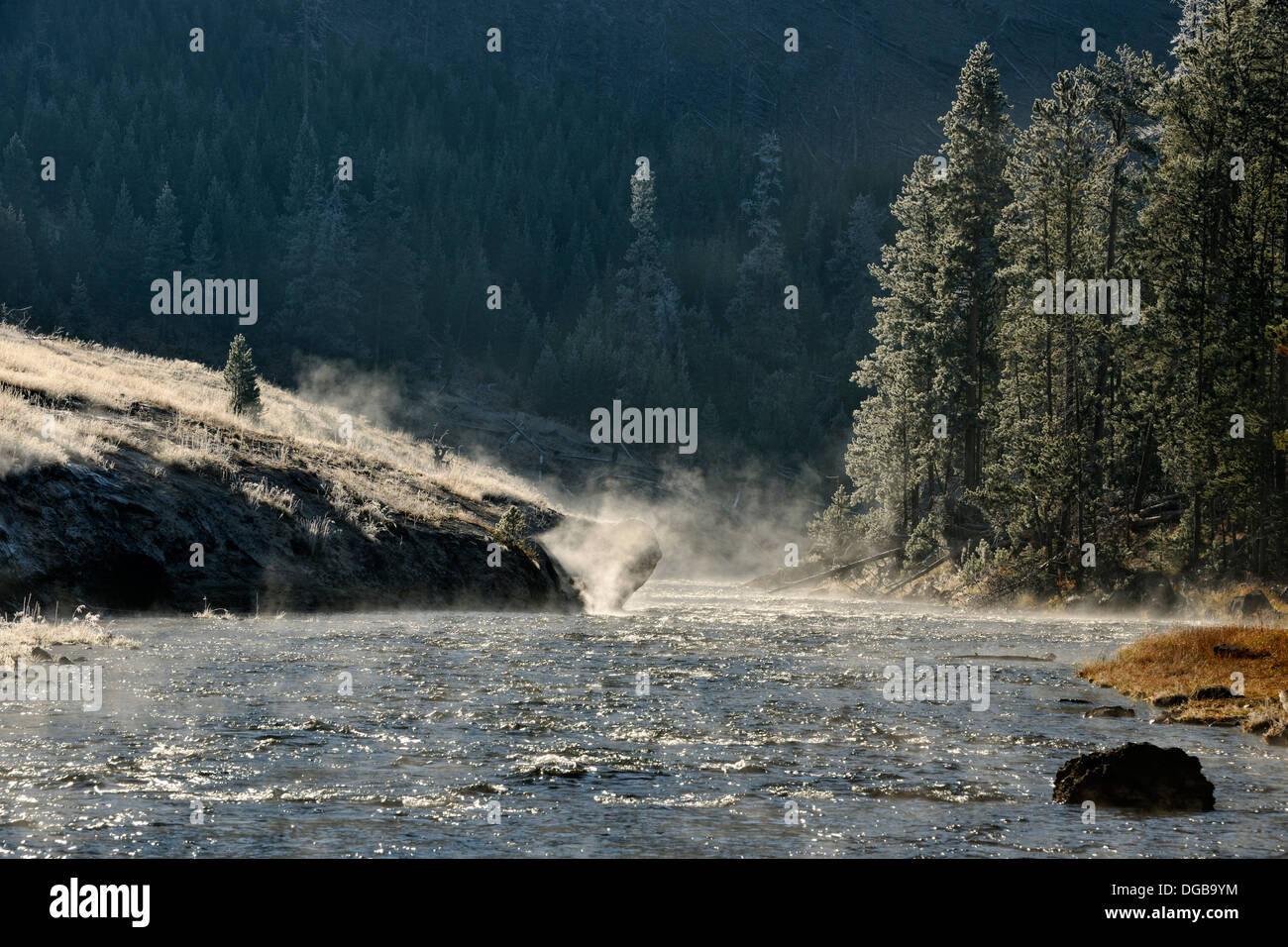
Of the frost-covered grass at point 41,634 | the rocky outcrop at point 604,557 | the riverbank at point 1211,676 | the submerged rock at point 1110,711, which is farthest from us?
the rocky outcrop at point 604,557

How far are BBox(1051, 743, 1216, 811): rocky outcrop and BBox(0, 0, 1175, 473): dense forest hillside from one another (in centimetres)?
10226

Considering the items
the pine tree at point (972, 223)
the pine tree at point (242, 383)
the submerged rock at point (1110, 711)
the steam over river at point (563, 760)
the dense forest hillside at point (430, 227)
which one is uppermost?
the dense forest hillside at point (430, 227)

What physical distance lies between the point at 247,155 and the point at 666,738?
129 m

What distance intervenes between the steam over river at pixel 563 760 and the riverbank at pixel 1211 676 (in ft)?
2.00

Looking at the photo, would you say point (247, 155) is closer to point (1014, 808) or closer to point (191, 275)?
point (191, 275)

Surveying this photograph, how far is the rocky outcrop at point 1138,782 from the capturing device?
12461 millimetres

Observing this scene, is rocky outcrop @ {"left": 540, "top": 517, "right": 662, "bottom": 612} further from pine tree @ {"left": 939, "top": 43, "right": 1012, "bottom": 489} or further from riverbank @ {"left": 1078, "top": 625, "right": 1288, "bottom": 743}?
riverbank @ {"left": 1078, "top": 625, "right": 1288, "bottom": 743}

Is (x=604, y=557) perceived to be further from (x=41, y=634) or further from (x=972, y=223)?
(x=972, y=223)

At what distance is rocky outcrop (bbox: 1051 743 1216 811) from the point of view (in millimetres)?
12461

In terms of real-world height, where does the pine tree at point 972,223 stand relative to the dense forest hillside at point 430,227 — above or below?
below

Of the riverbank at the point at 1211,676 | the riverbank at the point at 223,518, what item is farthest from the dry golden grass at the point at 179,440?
the riverbank at the point at 1211,676

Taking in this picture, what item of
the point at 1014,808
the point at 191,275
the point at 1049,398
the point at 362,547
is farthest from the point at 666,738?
the point at 191,275

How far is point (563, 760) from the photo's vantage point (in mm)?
14469

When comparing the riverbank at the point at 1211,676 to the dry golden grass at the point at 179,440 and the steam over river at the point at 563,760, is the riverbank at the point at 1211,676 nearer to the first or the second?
the steam over river at the point at 563,760
